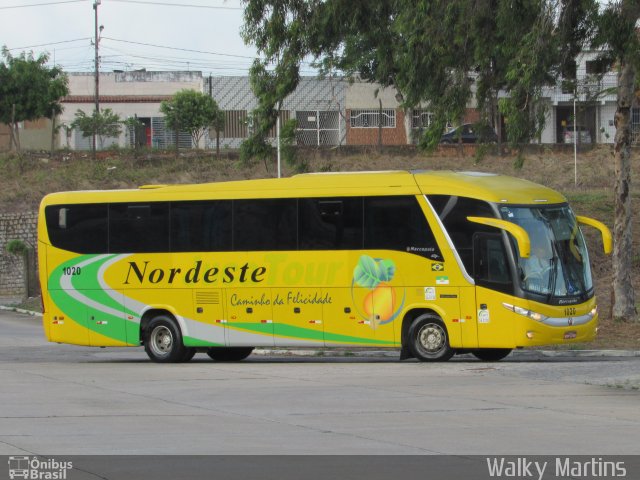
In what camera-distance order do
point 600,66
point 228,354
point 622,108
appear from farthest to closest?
point 622,108 → point 600,66 → point 228,354

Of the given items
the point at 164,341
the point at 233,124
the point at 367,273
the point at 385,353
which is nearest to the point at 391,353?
the point at 385,353

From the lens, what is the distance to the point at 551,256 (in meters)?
20.4

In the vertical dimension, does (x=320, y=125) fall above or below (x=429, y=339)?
above

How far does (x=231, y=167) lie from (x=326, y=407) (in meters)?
39.9

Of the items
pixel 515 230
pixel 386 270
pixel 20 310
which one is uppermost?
pixel 515 230

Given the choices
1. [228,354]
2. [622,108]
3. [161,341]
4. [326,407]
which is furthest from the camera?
[622,108]

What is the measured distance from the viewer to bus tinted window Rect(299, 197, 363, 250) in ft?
69.9

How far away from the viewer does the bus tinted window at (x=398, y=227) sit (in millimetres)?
20703

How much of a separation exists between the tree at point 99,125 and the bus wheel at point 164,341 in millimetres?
38124

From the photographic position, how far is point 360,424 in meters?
12.9

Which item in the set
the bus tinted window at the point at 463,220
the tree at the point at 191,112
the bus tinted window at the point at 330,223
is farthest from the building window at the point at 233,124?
the bus tinted window at the point at 463,220

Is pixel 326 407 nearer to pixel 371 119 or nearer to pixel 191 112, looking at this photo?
pixel 191 112

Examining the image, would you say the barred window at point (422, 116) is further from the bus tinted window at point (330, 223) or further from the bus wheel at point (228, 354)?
the bus wheel at point (228, 354)
